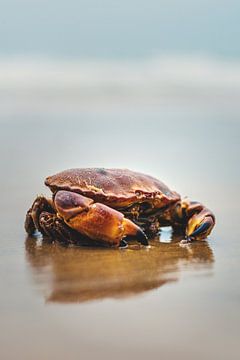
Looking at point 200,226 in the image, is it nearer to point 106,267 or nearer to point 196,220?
point 196,220

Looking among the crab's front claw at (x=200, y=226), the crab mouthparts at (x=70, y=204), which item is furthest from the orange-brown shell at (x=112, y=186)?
the crab's front claw at (x=200, y=226)

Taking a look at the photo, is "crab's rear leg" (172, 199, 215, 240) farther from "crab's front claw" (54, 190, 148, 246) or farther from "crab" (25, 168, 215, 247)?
"crab's front claw" (54, 190, 148, 246)

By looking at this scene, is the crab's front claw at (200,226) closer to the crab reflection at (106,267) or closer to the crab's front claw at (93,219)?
the crab reflection at (106,267)

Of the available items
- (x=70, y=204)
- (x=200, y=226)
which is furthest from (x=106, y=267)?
(x=200, y=226)

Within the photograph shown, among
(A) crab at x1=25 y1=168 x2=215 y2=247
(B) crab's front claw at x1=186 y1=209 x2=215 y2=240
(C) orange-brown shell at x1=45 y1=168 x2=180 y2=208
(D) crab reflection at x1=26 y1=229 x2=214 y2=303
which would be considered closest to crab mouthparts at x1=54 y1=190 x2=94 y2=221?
(A) crab at x1=25 y1=168 x2=215 y2=247

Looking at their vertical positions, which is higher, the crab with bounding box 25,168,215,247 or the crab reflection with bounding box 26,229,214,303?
the crab with bounding box 25,168,215,247

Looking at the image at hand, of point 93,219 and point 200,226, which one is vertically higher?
point 93,219
